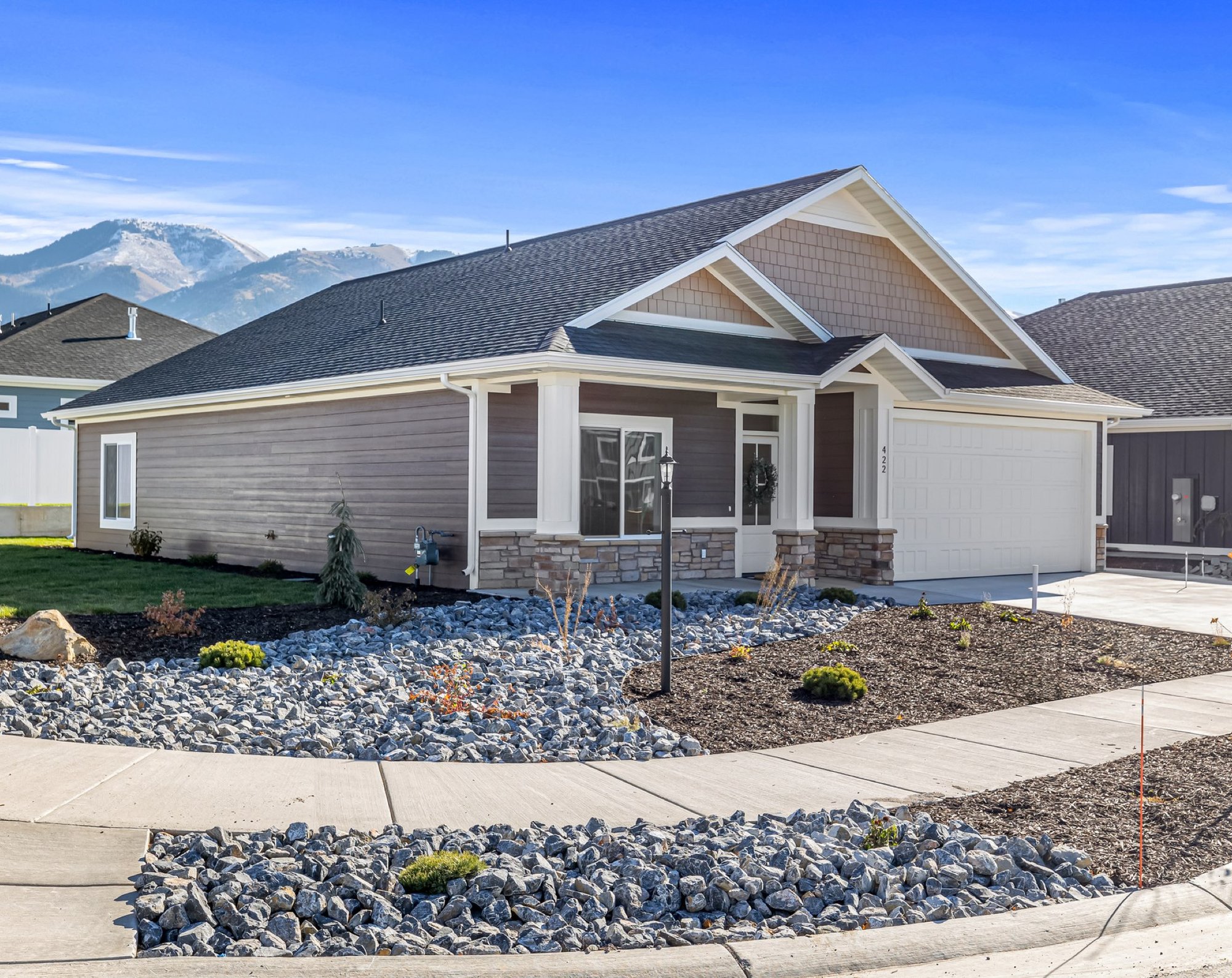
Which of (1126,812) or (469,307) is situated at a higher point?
(469,307)

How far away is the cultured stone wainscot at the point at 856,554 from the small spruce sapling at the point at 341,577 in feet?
23.3

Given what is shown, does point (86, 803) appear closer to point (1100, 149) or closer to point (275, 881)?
point (275, 881)

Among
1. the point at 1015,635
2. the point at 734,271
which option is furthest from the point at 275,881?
the point at 734,271

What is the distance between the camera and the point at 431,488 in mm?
15406

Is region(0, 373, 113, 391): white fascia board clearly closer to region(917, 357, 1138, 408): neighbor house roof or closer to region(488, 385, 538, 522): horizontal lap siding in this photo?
region(488, 385, 538, 522): horizontal lap siding

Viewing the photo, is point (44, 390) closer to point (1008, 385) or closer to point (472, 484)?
point (472, 484)

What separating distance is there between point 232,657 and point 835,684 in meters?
4.82

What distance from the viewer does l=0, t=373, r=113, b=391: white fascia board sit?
92.6 feet

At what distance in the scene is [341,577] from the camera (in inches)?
519

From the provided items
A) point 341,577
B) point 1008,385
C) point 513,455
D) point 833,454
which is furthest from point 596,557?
point 1008,385

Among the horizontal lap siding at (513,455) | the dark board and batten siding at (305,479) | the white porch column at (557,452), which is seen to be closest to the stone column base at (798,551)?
the white porch column at (557,452)

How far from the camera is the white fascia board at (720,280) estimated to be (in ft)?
49.2

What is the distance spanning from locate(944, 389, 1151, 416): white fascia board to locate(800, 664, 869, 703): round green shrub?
8253mm

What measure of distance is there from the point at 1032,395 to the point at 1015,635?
7.26 meters
